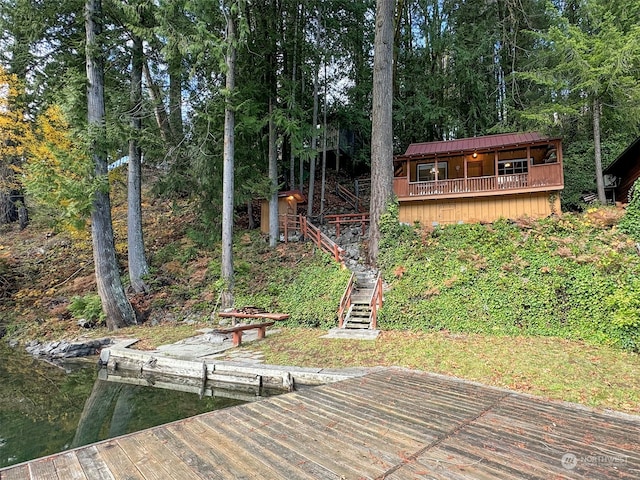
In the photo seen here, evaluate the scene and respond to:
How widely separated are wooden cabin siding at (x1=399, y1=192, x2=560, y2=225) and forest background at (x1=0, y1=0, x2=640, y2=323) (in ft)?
7.94

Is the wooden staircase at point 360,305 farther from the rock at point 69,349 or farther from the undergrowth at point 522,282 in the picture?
Result: the rock at point 69,349

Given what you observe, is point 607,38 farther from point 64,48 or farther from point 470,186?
point 64,48

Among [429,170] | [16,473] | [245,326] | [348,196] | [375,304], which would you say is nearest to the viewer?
[16,473]

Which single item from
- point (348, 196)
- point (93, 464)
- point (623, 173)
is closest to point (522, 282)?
point (93, 464)

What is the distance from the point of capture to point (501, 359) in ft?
19.1

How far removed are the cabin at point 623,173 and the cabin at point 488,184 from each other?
6.97 ft

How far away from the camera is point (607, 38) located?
35.9 feet

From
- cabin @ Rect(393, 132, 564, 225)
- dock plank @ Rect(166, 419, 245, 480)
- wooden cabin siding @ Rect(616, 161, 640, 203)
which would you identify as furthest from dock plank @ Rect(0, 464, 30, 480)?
Answer: wooden cabin siding @ Rect(616, 161, 640, 203)

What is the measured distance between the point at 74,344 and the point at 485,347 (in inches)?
405

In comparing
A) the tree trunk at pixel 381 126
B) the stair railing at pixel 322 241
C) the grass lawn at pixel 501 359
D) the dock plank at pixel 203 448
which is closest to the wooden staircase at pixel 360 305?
the grass lawn at pixel 501 359

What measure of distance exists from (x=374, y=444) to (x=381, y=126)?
10.3m

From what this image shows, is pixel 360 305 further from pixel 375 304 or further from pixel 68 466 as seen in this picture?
pixel 68 466

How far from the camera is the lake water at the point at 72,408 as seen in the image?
4629 millimetres

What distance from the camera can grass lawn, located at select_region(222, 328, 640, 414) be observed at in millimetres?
4523
